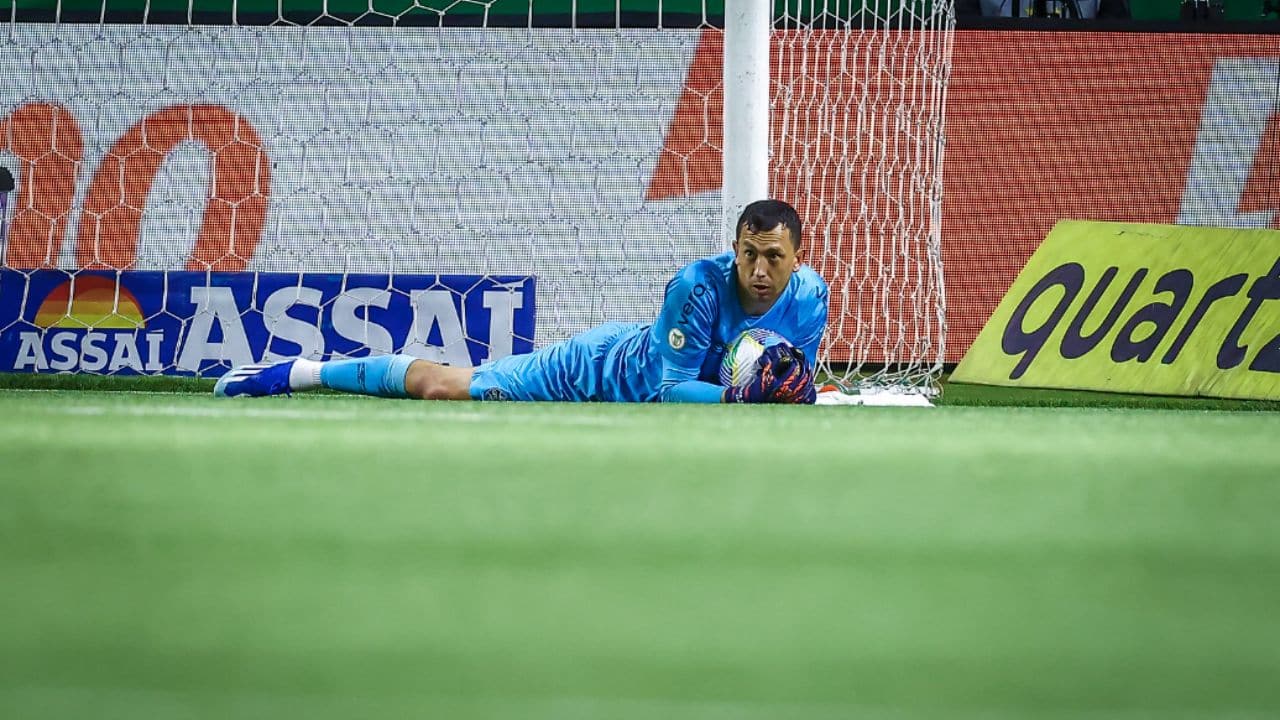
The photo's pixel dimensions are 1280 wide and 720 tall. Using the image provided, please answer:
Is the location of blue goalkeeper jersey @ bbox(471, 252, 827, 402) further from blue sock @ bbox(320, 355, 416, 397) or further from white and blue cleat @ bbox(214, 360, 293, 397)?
white and blue cleat @ bbox(214, 360, 293, 397)

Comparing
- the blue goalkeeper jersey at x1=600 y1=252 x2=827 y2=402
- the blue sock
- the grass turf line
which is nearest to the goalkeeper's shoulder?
the blue goalkeeper jersey at x1=600 y1=252 x2=827 y2=402

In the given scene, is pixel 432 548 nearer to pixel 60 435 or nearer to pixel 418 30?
pixel 60 435

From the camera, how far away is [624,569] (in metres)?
0.67

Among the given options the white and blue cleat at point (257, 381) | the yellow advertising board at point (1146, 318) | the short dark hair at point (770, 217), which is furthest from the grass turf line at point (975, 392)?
the short dark hair at point (770, 217)

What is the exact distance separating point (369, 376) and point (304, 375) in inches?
6.1

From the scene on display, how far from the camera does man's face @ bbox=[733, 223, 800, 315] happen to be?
2607 mm

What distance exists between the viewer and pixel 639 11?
576 centimetres

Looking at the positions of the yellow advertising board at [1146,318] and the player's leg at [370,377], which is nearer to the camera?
the player's leg at [370,377]

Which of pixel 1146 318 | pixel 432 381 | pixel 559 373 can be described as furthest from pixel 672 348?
pixel 1146 318

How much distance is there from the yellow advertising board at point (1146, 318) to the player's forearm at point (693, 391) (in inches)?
110

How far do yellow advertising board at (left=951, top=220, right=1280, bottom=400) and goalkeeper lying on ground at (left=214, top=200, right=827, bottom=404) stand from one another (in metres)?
2.38

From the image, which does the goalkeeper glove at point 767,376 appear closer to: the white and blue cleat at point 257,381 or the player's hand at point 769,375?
the player's hand at point 769,375

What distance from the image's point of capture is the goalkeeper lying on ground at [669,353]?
2621 mm

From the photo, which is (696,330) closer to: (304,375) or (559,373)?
(559,373)
